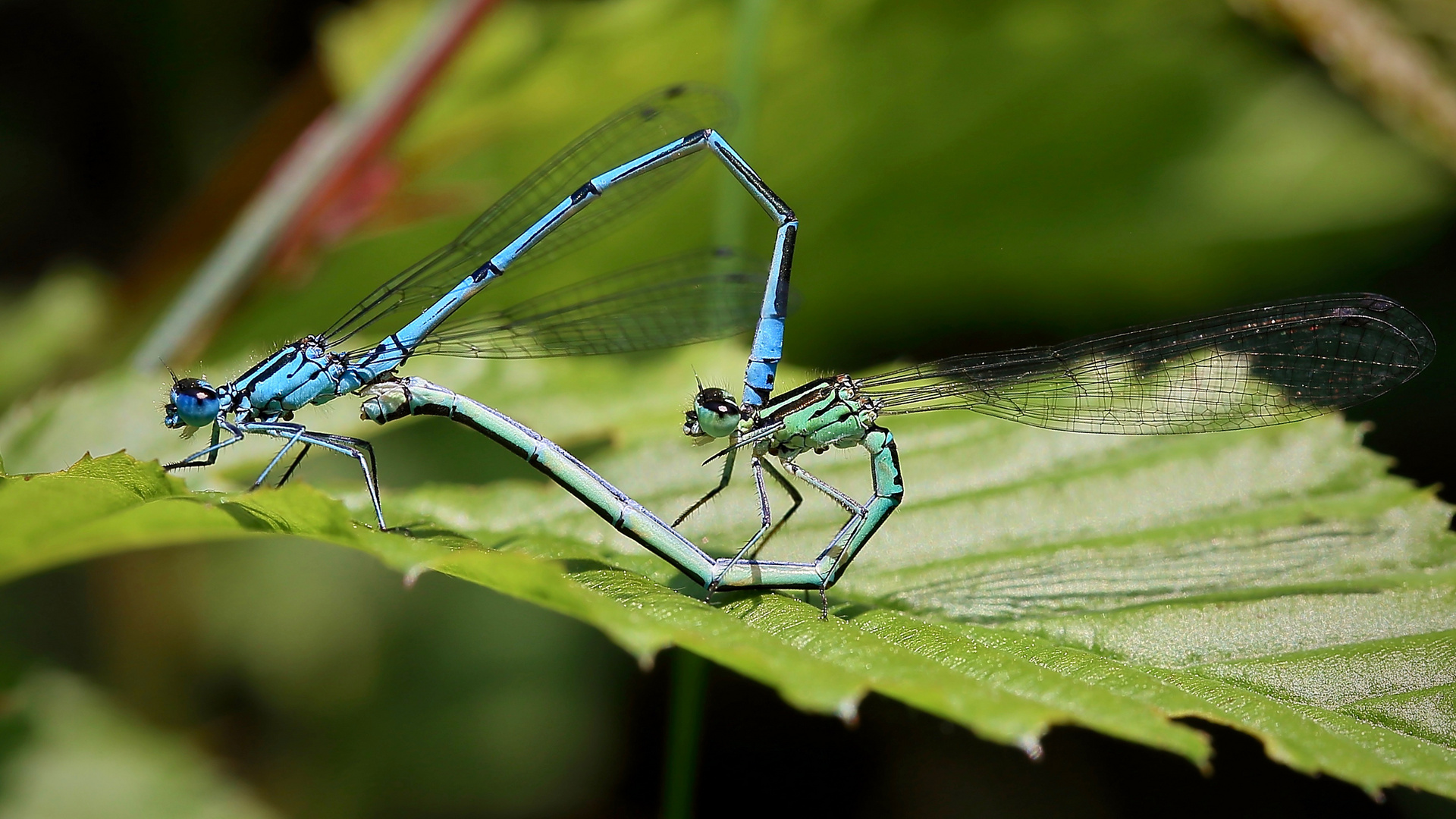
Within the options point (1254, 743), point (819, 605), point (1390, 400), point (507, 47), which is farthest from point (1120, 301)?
point (507, 47)

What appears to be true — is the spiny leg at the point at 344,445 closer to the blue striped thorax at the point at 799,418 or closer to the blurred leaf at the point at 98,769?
the blue striped thorax at the point at 799,418

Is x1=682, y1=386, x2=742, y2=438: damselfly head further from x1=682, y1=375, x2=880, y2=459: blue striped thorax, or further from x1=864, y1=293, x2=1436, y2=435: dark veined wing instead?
x1=864, y1=293, x2=1436, y2=435: dark veined wing

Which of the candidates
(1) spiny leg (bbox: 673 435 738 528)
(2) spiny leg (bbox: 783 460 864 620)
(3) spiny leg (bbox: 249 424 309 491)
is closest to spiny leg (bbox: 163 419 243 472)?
(3) spiny leg (bbox: 249 424 309 491)

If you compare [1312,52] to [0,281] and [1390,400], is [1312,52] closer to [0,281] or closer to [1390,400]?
[1390,400]

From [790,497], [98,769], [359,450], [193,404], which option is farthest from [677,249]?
[98,769]

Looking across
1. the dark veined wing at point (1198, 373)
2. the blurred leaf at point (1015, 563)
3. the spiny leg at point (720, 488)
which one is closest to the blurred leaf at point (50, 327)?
the blurred leaf at point (1015, 563)

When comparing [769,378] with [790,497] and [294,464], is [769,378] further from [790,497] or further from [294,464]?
[294,464]
